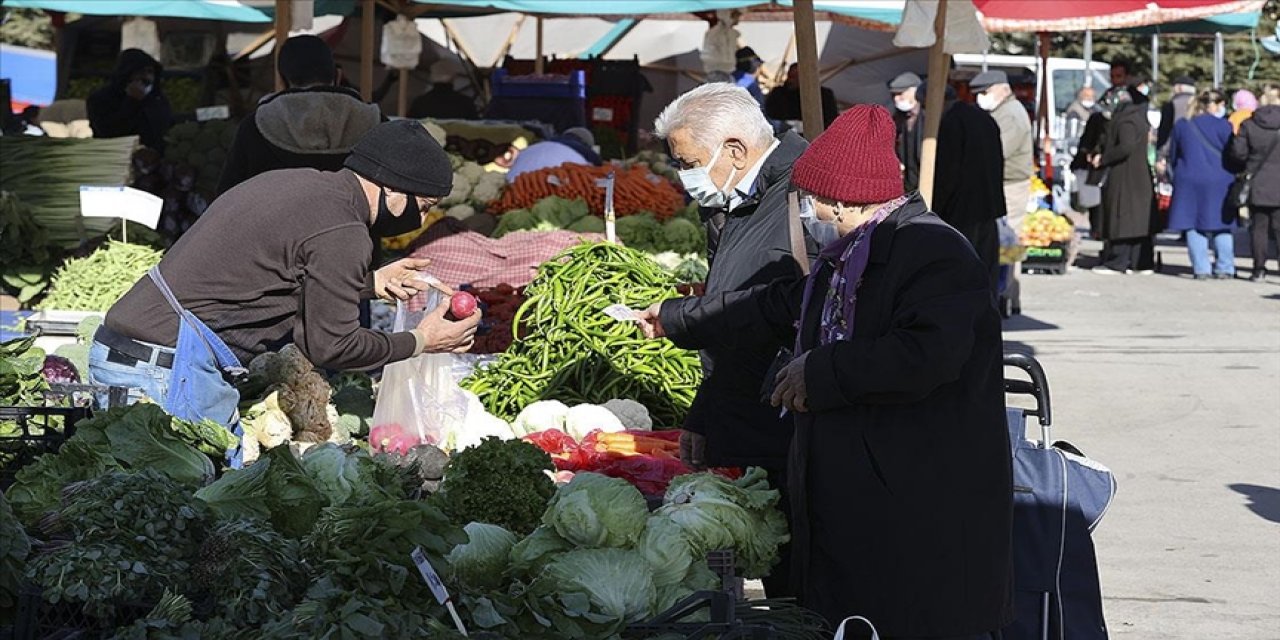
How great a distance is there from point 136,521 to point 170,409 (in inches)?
59.2

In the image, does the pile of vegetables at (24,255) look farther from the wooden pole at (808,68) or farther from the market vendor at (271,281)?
the market vendor at (271,281)

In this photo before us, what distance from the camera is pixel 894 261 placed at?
367cm

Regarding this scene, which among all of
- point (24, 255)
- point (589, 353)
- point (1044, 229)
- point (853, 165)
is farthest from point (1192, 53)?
point (853, 165)

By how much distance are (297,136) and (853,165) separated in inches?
136

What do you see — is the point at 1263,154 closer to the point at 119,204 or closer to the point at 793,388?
the point at 119,204

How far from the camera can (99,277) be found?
8453mm

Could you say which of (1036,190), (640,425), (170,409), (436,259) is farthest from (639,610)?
(1036,190)

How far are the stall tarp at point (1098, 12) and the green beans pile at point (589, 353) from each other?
628 centimetres

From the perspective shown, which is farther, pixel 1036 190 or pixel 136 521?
pixel 1036 190

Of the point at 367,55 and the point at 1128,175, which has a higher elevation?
the point at 367,55

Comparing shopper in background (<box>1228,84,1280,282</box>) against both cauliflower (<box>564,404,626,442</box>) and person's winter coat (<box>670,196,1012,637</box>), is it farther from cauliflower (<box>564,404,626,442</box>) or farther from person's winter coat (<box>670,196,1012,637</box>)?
person's winter coat (<box>670,196,1012,637</box>)

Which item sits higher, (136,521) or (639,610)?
(136,521)

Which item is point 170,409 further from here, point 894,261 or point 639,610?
point 894,261

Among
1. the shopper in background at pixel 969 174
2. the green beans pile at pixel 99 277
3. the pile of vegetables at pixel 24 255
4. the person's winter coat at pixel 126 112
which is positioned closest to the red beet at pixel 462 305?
the green beans pile at pixel 99 277
